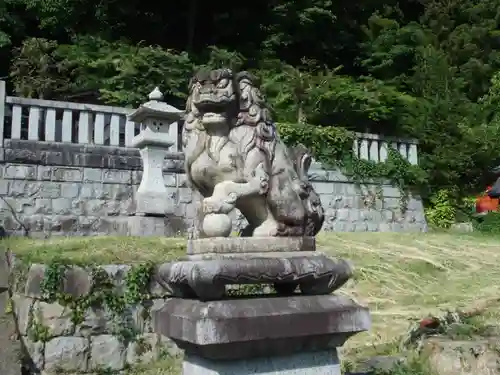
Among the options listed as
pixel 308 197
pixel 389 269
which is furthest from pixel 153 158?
pixel 308 197

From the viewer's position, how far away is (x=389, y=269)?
6703 mm

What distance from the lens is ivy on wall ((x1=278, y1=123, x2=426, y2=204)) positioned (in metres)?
11.1

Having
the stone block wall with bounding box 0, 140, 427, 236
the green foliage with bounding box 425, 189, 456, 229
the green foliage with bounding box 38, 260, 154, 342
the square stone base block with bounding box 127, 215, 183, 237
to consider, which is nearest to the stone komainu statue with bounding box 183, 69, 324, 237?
the green foliage with bounding box 38, 260, 154, 342

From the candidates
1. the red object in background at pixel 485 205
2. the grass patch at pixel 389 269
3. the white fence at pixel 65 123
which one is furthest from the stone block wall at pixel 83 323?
the red object in background at pixel 485 205

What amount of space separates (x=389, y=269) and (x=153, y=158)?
12.5 feet

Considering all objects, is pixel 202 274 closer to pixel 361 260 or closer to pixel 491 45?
pixel 361 260

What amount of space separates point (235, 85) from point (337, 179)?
8.37 m

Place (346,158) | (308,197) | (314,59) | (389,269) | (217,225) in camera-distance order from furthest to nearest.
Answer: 1. (314,59)
2. (346,158)
3. (389,269)
4. (308,197)
5. (217,225)

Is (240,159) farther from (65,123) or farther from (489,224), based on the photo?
(489,224)

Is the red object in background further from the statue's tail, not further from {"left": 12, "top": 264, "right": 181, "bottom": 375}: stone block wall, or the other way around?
the statue's tail

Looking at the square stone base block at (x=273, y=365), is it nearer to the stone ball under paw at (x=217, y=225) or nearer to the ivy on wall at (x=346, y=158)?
the stone ball under paw at (x=217, y=225)

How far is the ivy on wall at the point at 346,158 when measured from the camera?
1108 centimetres

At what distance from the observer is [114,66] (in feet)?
41.6

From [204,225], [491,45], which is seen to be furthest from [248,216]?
[491,45]
